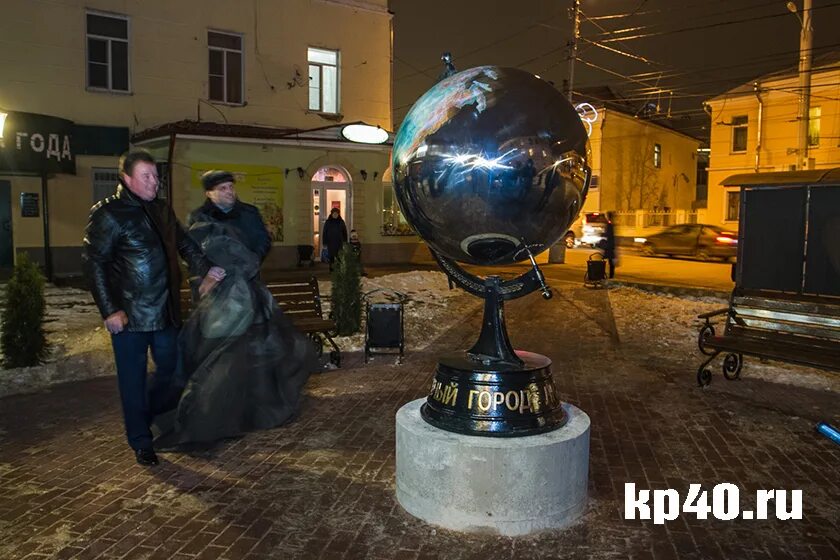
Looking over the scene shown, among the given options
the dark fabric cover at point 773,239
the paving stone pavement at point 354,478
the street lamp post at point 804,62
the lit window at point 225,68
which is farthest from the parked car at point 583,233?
the paving stone pavement at point 354,478

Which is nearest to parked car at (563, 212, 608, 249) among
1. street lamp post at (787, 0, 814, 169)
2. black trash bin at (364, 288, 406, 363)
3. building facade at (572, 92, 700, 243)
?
building facade at (572, 92, 700, 243)

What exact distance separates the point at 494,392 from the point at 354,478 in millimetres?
1290

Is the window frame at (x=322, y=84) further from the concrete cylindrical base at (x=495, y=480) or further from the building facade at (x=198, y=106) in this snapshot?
the concrete cylindrical base at (x=495, y=480)

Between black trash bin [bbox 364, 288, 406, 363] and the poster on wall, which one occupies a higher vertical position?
the poster on wall

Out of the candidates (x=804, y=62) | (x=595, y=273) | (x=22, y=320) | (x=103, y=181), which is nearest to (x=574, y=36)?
(x=804, y=62)

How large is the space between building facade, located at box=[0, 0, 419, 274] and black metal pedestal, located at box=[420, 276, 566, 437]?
13.9 metres

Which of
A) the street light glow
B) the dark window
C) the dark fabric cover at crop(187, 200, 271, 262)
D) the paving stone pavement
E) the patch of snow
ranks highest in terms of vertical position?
the street light glow

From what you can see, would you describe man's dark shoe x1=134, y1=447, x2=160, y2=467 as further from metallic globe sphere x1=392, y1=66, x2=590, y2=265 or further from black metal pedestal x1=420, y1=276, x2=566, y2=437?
metallic globe sphere x1=392, y1=66, x2=590, y2=265

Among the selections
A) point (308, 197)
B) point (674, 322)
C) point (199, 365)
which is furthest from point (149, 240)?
point (308, 197)

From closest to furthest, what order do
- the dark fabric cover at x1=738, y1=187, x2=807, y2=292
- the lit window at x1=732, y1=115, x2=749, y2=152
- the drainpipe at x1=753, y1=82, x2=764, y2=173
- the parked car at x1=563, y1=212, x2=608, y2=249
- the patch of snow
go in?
the patch of snow < the dark fabric cover at x1=738, y1=187, x2=807, y2=292 < the parked car at x1=563, y1=212, x2=608, y2=249 < the drainpipe at x1=753, y1=82, x2=764, y2=173 < the lit window at x1=732, y1=115, x2=749, y2=152

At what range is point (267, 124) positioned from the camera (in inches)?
820

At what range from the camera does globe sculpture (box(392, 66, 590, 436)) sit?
377cm

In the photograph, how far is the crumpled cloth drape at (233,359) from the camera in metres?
5.23

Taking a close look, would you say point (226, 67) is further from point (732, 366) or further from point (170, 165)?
point (732, 366)
